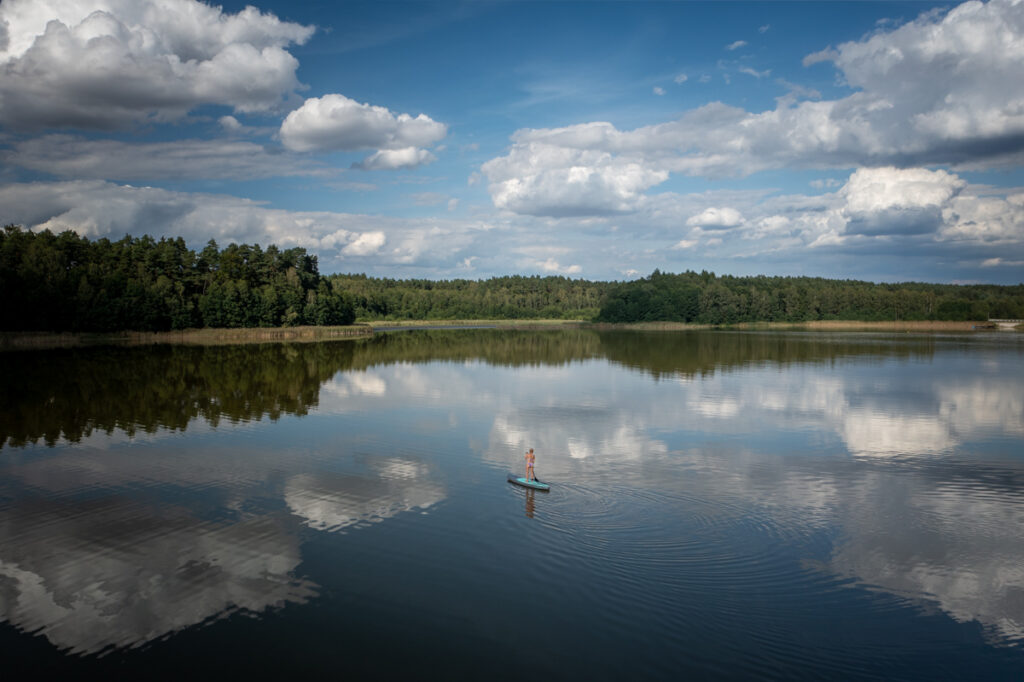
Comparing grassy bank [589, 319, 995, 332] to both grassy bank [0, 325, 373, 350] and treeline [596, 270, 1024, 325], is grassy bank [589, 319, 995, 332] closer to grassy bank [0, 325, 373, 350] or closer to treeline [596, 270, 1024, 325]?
treeline [596, 270, 1024, 325]

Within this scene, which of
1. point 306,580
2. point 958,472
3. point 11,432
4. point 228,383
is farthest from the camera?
point 228,383

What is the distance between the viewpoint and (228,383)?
42.1m

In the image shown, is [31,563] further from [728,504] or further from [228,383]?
[228,383]

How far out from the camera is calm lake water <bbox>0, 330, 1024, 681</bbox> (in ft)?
32.7

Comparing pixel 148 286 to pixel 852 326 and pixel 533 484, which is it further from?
pixel 852 326

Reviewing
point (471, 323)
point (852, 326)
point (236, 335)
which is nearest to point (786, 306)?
point (852, 326)

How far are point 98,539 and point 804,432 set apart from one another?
977 inches

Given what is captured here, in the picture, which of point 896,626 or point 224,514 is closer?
point 896,626

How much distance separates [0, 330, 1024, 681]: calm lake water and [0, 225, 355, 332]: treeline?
54.8 metres

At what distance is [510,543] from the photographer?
1403 centimetres

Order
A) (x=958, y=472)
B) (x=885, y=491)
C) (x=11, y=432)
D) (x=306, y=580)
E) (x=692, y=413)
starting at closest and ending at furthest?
(x=306, y=580)
(x=885, y=491)
(x=958, y=472)
(x=11, y=432)
(x=692, y=413)

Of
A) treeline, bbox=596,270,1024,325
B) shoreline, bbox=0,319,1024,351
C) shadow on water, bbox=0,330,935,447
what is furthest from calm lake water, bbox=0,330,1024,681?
treeline, bbox=596,270,1024,325

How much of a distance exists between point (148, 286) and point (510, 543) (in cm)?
9280

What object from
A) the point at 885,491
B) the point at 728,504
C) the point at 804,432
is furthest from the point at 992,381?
the point at 728,504
